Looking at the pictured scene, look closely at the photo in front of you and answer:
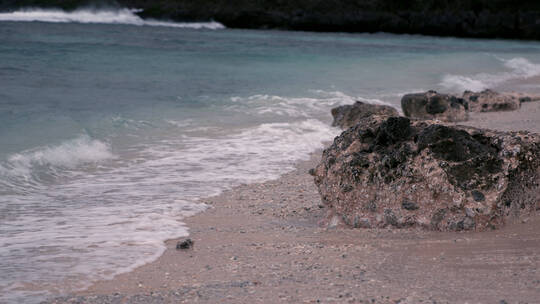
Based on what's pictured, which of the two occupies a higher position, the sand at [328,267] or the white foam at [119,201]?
the sand at [328,267]

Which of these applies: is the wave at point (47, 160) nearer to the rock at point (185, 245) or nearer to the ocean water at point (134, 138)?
the ocean water at point (134, 138)

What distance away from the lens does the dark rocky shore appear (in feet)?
192

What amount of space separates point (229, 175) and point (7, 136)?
A: 3204 mm

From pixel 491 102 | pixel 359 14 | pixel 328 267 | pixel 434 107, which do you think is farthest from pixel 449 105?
pixel 359 14

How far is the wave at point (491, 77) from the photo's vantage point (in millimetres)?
16141

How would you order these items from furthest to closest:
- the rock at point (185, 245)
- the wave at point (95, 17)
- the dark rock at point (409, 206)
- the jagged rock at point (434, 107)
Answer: the wave at point (95, 17) < the jagged rock at point (434, 107) < the dark rock at point (409, 206) < the rock at point (185, 245)

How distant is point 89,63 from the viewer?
1766cm

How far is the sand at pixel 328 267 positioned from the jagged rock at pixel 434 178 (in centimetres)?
10

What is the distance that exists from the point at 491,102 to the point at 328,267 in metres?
8.37

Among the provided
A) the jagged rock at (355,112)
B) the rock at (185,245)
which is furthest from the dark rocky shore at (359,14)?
the rock at (185,245)

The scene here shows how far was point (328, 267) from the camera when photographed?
131 inches

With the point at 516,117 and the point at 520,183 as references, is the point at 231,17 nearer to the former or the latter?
the point at 516,117

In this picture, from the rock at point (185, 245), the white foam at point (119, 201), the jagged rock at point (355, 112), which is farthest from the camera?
the jagged rock at point (355, 112)

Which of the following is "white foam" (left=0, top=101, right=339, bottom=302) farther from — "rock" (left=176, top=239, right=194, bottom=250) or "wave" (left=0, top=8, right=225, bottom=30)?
"wave" (left=0, top=8, right=225, bottom=30)
